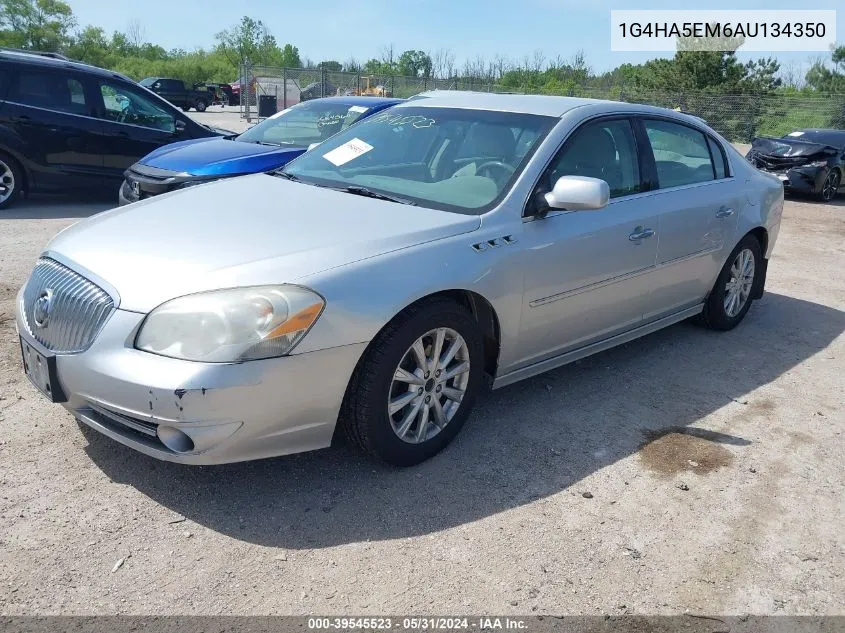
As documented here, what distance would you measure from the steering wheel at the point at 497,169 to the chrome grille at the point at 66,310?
1942mm

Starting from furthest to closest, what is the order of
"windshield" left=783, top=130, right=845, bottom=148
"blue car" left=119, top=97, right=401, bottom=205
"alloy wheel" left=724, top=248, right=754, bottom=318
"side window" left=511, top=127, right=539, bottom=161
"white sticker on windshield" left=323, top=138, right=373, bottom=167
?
"windshield" left=783, top=130, right=845, bottom=148
"blue car" left=119, top=97, right=401, bottom=205
"alloy wheel" left=724, top=248, right=754, bottom=318
"white sticker on windshield" left=323, top=138, right=373, bottom=167
"side window" left=511, top=127, right=539, bottom=161

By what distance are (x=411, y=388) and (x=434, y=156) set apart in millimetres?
1461

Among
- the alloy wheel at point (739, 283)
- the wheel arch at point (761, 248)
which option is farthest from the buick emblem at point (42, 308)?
the wheel arch at point (761, 248)

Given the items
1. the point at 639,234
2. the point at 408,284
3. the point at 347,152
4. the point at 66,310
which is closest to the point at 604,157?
the point at 639,234

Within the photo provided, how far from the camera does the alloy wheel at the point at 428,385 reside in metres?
3.35

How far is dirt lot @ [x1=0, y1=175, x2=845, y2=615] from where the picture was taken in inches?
105

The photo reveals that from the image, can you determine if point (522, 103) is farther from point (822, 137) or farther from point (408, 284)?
point (822, 137)

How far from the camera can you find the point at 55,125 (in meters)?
9.05

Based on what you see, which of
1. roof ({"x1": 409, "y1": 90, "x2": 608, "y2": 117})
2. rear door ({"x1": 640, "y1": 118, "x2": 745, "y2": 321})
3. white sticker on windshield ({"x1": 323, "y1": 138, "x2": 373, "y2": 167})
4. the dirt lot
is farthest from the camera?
rear door ({"x1": 640, "y1": 118, "x2": 745, "y2": 321})

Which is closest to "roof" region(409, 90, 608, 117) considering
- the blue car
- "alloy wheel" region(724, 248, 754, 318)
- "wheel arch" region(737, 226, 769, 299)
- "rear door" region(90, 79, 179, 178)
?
"alloy wheel" region(724, 248, 754, 318)

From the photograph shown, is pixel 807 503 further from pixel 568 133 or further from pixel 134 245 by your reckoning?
pixel 134 245

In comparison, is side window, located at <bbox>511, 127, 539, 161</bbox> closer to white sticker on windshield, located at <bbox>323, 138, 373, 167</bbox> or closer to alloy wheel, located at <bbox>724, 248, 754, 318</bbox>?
white sticker on windshield, located at <bbox>323, 138, 373, 167</bbox>

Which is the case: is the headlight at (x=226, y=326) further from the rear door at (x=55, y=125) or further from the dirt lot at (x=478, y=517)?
the rear door at (x=55, y=125)

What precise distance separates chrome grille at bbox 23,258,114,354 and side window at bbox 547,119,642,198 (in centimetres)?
224
